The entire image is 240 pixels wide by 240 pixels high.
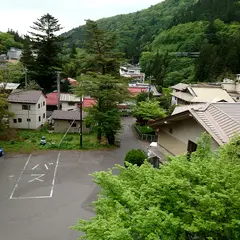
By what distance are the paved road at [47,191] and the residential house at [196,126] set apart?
5280 mm

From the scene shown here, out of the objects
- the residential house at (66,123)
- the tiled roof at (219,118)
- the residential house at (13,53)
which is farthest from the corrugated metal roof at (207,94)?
the residential house at (13,53)

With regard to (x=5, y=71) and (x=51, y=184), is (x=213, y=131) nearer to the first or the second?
(x=51, y=184)

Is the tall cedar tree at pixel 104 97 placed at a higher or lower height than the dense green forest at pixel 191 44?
lower

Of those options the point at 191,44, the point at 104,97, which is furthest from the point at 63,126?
the point at 191,44

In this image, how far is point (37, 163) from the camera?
60.1ft

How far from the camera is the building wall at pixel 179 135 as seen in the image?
829 cm


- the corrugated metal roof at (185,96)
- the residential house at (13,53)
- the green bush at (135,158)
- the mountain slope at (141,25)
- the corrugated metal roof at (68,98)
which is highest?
the mountain slope at (141,25)

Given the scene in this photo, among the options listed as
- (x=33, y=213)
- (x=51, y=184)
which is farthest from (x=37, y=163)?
(x=33, y=213)

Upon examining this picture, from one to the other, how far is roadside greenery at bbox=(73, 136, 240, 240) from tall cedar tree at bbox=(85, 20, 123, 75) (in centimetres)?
1804

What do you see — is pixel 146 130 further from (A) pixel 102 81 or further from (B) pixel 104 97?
(A) pixel 102 81

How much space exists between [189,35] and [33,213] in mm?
82804

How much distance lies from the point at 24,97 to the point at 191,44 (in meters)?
66.2

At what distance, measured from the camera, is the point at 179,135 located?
30.7 ft

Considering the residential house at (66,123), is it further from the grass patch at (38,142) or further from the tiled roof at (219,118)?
the tiled roof at (219,118)
